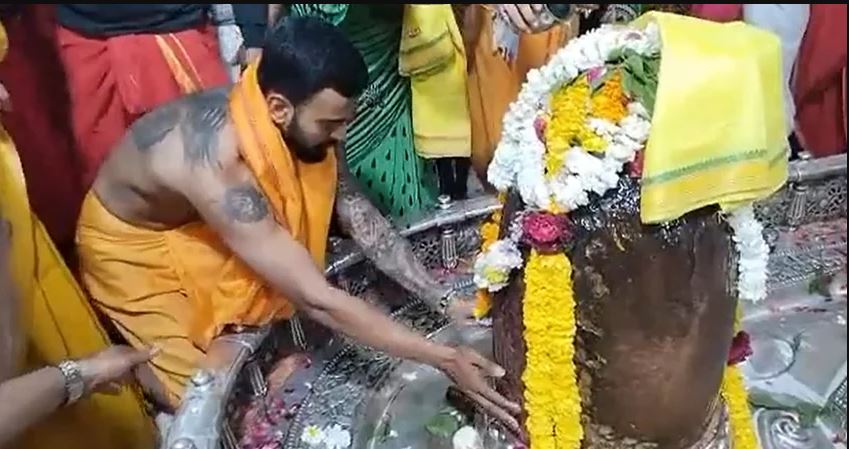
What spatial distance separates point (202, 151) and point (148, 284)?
0.35m

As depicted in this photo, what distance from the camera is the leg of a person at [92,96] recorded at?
112 inches

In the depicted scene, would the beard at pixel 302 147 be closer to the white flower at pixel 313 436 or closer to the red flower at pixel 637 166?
the white flower at pixel 313 436

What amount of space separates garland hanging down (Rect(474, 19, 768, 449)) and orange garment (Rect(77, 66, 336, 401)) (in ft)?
1.50

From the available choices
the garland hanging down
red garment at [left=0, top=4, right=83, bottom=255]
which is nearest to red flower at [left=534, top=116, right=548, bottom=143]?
the garland hanging down

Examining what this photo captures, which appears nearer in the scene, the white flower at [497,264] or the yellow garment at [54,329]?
the white flower at [497,264]

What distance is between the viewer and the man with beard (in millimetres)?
2279

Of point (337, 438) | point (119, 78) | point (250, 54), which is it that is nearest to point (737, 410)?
point (337, 438)

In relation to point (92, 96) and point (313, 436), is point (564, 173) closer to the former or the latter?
point (313, 436)

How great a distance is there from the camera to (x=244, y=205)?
7.50 feet

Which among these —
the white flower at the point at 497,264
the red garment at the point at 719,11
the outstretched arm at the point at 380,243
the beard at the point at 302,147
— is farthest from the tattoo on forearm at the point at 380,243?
the red garment at the point at 719,11

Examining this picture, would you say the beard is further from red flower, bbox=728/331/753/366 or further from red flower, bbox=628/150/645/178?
red flower, bbox=728/331/753/366

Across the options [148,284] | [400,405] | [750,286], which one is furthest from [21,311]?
[750,286]

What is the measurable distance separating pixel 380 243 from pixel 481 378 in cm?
50

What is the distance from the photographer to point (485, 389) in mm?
2268
